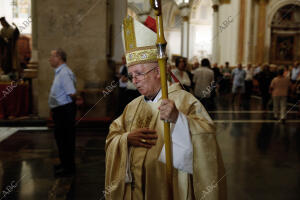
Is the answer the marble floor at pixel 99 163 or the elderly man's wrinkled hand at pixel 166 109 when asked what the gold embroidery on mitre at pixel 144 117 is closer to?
the elderly man's wrinkled hand at pixel 166 109

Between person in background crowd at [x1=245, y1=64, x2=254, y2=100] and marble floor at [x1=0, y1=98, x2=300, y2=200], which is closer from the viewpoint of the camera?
marble floor at [x1=0, y1=98, x2=300, y2=200]

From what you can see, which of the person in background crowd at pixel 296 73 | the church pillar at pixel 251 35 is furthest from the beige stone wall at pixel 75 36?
the church pillar at pixel 251 35

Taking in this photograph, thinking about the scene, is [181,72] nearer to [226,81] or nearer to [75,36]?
[75,36]

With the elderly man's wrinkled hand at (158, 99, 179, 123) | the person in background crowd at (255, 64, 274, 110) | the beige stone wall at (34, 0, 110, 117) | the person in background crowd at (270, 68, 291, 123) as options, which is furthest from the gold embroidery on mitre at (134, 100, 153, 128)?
the person in background crowd at (255, 64, 274, 110)

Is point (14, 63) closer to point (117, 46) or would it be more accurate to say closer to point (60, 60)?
point (117, 46)

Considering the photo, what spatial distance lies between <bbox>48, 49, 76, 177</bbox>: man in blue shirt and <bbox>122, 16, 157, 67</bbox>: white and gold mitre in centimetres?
243

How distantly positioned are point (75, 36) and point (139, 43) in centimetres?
507

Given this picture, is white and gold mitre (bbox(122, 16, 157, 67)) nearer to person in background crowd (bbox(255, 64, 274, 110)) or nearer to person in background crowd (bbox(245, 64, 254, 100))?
person in background crowd (bbox(255, 64, 274, 110))

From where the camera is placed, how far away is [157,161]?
60.2 inches

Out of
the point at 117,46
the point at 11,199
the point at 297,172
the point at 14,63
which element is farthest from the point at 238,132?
the point at 14,63

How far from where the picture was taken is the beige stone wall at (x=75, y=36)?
20.1ft

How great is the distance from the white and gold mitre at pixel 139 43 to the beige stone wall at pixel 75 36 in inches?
192

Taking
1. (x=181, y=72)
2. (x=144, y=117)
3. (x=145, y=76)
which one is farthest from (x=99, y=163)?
(x=145, y=76)

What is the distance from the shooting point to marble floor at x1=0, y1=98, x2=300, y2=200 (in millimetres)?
3277
